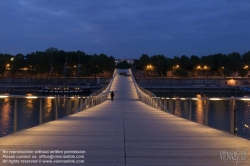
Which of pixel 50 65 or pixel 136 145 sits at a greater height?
pixel 50 65

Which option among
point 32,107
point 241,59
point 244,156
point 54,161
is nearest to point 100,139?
point 54,161

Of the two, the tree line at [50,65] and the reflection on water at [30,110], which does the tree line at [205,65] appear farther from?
the reflection on water at [30,110]

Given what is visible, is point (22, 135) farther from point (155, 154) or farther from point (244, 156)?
point (244, 156)

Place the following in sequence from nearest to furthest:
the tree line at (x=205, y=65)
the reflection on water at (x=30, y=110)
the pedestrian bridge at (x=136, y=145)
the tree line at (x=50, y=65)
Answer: the pedestrian bridge at (x=136, y=145) < the reflection on water at (x=30, y=110) < the tree line at (x=50, y=65) < the tree line at (x=205, y=65)

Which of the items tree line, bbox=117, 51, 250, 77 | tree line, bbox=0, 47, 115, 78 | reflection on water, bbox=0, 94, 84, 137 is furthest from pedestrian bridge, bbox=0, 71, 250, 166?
tree line, bbox=117, 51, 250, 77

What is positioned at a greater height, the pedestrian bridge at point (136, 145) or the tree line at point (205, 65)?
the tree line at point (205, 65)

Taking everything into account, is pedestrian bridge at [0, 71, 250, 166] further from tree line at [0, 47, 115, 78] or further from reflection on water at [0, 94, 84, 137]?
tree line at [0, 47, 115, 78]

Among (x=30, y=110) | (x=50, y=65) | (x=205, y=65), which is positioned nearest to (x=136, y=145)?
(x=30, y=110)

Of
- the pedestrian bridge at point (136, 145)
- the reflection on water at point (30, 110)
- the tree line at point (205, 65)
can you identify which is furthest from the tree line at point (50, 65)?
the pedestrian bridge at point (136, 145)

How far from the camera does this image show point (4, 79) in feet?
341

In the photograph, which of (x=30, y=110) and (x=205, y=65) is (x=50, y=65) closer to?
(x=205, y=65)

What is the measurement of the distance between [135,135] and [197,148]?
2.01m

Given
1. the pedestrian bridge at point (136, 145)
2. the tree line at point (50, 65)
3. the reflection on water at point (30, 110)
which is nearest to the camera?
the pedestrian bridge at point (136, 145)

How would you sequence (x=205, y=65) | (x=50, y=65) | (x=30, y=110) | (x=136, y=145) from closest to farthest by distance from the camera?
(x=136, y=145)
(x=30, y=110)
(x=50, y=65)
(x=205, y=65)
